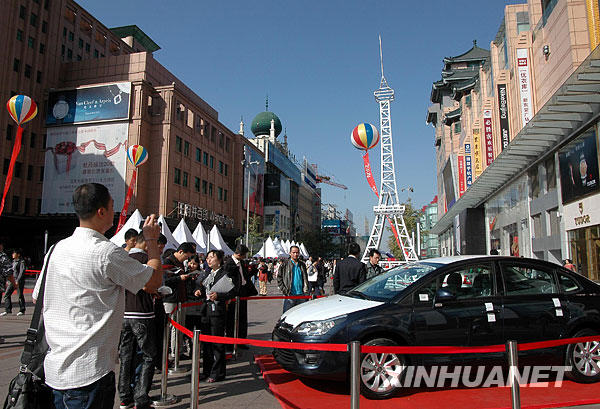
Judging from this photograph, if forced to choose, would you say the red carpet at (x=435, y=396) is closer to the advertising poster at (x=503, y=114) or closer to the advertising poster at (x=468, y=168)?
the advertising poster at (x=503, y=114)

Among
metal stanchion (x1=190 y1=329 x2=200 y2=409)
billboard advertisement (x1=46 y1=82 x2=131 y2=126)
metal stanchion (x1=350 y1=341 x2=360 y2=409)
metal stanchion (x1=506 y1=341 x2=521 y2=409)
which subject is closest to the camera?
metal stanchion (x1=350 y1=341 x2=360 y2=409)

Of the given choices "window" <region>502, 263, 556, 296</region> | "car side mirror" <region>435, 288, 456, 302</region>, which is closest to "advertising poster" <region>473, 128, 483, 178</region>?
"window" <region>502, 263, 556, 296</region>

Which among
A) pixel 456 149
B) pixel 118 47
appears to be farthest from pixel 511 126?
pixel 118 47

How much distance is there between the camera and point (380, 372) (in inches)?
192

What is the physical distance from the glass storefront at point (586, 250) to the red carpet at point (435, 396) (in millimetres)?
8696

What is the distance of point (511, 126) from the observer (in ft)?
70.9

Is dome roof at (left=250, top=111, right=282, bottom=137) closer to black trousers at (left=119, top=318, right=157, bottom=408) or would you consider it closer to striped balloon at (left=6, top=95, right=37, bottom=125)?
striped balloon at (left=6, top=95, right=37, bottom=125)

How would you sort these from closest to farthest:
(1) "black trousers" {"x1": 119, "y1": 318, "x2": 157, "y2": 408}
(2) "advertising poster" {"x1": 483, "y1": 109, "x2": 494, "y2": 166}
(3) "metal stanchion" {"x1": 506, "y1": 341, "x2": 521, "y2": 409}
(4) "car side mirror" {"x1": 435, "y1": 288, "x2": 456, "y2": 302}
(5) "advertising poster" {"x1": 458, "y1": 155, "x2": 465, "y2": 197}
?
(3) "metal stanchion" {"x1": 506, "y1": 341, "x2": 521, "y2": 409} → (1) "black trousers" {"x1": 119, "y1": 318, "x2": 157, "y2": 408} → (4) "car side mirror" {"x1": 435, "y1": 288, "x2": 456, "y2": 302} → (2) "advertising poster" {"x1": 483, "y1": 109, "x2": 494, "y2": 166} → (5) "advertising poster" {"x1": 458, "y1": 155, "x2": 465, "y2": 197}

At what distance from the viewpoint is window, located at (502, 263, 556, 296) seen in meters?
5.56

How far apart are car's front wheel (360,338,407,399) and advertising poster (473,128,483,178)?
26257mm

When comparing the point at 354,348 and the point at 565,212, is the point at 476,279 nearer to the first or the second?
the point at 354,348

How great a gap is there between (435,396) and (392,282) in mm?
1477

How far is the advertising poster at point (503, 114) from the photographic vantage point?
2180 cm

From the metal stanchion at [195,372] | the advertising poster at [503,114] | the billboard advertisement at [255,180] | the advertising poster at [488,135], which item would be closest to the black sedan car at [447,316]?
the metal stanchion at [195,372]
